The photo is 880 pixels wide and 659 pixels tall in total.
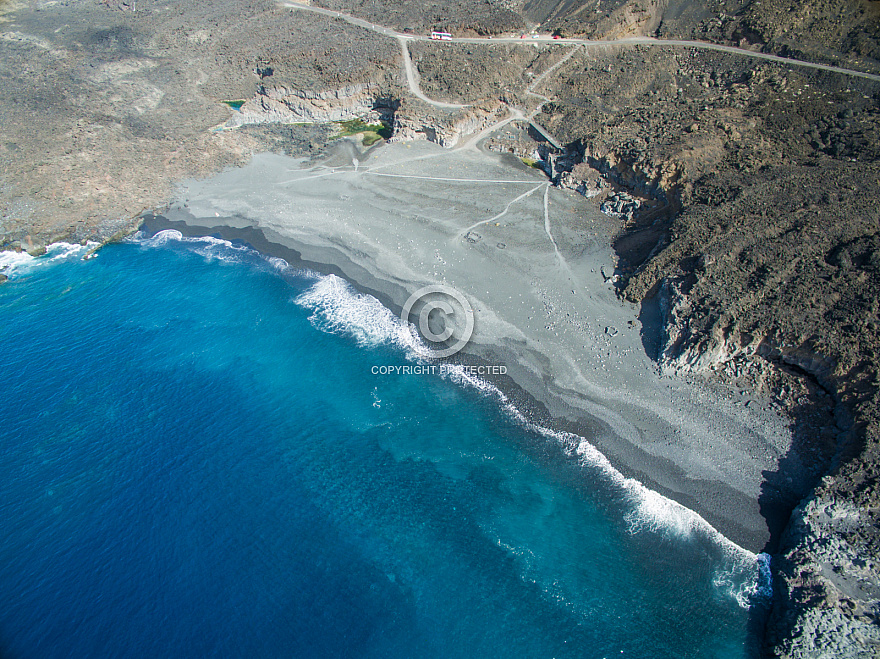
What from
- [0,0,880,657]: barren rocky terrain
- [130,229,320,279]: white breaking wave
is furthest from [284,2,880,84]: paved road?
[130,229,320,279]: white breaking wave

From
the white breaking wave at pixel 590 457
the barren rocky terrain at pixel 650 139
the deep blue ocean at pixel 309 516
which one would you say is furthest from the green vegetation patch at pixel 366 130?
the deep blue ocean at pixel 309 516

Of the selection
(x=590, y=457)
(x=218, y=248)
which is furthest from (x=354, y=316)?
(x=590, y=457)

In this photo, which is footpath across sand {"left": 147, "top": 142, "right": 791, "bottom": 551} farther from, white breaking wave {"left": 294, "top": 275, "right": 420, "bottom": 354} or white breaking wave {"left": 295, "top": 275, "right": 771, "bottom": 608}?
white breaking wave {"left": 294, "top": 275, "right": 420, "bottom": 354}

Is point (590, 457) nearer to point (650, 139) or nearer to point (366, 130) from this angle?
point (650, 139)

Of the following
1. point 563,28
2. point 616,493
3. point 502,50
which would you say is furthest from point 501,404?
point 563,28

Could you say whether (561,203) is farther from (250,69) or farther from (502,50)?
(250,69)
